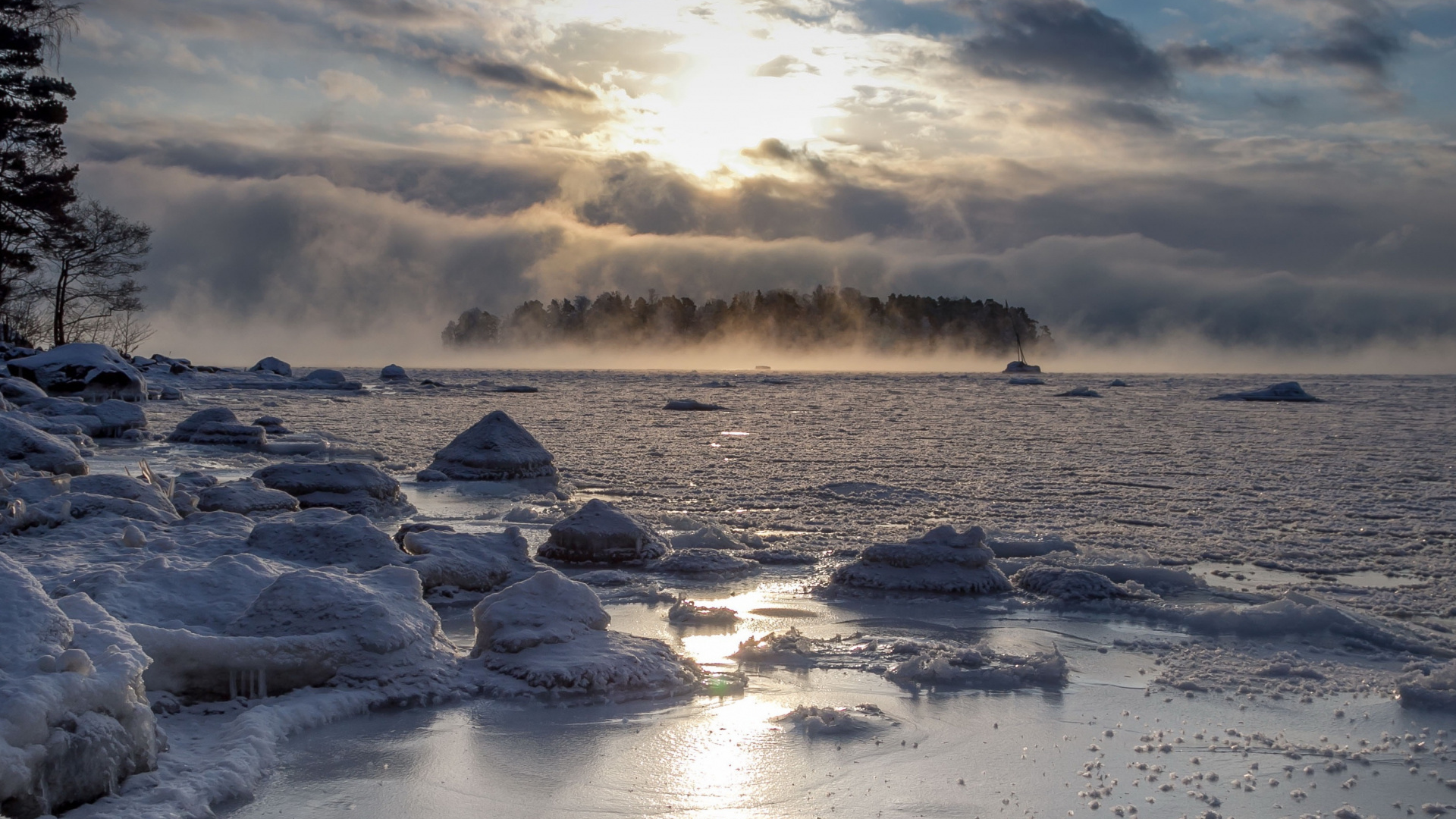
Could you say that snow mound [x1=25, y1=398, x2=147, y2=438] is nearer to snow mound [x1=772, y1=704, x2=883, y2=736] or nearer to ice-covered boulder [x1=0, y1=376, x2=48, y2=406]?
ice-covered boulder [x1=0, y1=376, x2=48, y2=406]

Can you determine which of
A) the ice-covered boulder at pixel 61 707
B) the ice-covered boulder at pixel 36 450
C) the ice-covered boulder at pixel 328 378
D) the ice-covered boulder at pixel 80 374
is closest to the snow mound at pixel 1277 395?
the ice-covered boulder at pixel 328 378

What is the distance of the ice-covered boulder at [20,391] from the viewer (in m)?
16.6

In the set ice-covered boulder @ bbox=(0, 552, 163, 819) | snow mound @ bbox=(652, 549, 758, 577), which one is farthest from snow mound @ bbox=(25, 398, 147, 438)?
ice-covered boulder @ bbox=(0, 552, 163, 819)

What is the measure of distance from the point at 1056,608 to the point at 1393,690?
1.70m

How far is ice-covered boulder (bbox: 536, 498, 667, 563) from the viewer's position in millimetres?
6793

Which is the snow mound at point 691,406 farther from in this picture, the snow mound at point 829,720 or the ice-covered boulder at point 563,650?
the snow mound at point 829,720

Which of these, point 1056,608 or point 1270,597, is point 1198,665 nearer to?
point 1056,608

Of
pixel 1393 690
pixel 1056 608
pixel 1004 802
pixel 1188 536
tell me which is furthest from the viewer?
pixel 1188 536

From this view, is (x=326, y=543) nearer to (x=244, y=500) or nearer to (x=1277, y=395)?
(x=244, y=500)

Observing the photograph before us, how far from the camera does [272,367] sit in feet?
149

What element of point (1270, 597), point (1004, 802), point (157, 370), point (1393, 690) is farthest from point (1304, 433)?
point (157, 370)

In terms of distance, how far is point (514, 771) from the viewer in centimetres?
326

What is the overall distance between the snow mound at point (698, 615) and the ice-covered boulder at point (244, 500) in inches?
150

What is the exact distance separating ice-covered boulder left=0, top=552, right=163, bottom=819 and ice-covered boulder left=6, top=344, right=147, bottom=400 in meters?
19.1
